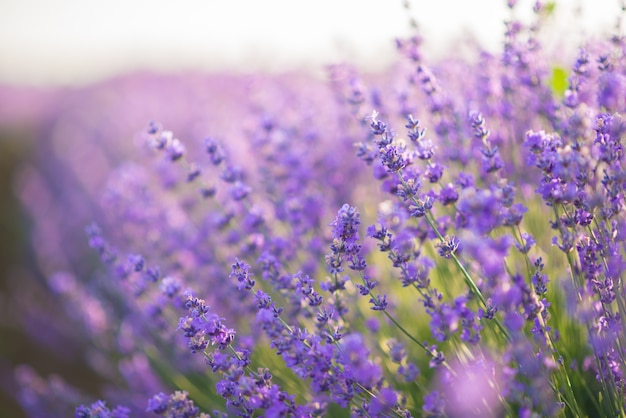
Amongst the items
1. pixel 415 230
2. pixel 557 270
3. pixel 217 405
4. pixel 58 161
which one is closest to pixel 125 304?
pixel 217 405

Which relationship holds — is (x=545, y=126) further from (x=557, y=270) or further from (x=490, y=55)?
(x=557, y=270)

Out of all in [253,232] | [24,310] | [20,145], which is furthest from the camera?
[20,145]

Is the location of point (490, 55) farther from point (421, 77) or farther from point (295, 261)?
point (295, 261)

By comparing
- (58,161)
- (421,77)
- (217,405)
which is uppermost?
(58,161)

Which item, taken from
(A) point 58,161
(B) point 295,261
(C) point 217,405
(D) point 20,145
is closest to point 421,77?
(B) point 295,261

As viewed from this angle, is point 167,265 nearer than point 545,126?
No

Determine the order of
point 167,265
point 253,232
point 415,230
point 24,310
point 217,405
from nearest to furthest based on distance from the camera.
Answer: point 415,230, point 217,405, point 253,232, point 167,265, point 24,310

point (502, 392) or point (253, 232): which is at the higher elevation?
point (253, 232)
